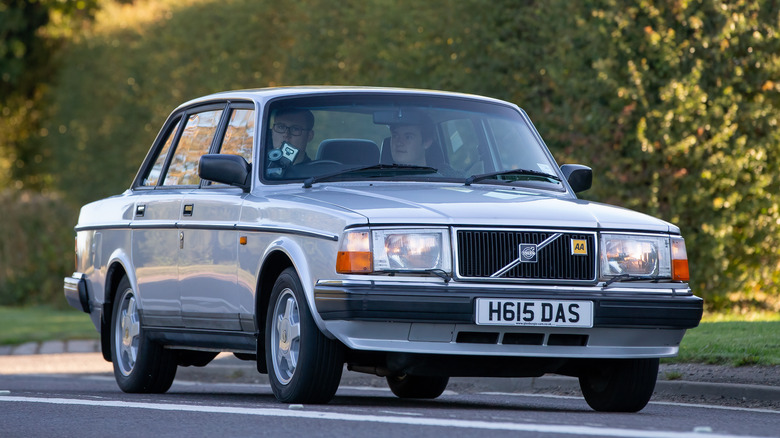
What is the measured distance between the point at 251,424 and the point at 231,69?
22.9 metres

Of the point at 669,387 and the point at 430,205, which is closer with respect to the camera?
the point at 430,205

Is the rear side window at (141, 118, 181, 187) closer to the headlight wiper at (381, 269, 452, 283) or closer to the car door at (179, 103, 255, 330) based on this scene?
the car door at (179, 103, 255, 330)

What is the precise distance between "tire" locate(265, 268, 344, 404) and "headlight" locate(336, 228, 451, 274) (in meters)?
0.43

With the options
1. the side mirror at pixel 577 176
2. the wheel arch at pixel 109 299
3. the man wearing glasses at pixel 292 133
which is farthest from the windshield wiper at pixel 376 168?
the wheel arch at pixel 109 299

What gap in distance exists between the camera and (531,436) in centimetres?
593

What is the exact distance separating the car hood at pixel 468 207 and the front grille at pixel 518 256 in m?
A: 0.06

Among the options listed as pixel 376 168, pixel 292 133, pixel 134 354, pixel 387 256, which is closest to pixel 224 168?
pixel 292 133

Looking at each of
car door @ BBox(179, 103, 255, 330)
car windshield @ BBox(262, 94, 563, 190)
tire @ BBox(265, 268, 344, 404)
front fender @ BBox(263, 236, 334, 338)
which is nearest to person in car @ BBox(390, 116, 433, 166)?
car windshield @ BBox(262, 94, 563, 190)

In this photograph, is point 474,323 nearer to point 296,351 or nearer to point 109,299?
point 296,351

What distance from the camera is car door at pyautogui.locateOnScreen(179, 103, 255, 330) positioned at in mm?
8398

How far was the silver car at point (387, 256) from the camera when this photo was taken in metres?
7.14

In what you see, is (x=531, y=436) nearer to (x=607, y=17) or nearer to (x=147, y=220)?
(x=147, y=220)

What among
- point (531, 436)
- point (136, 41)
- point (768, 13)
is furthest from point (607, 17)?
point (136, 41)

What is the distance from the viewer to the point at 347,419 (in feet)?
22.1
